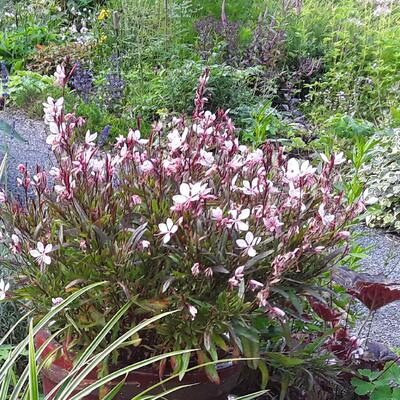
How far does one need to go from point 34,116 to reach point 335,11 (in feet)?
12.8

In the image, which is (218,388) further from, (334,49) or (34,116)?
(334,49)

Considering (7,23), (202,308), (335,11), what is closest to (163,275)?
(202,308)

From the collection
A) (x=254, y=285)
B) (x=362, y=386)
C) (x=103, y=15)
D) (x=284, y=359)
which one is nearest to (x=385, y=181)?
(x=362, y=386)

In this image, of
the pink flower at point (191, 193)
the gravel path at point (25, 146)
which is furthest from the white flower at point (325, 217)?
the gravel path at point (25, 146)

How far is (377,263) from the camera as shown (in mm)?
4371

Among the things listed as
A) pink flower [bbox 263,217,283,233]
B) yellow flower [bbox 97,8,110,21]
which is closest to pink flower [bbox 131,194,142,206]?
pink flower [bbox 263,217,283,233]

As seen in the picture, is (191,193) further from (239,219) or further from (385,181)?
(385,181)

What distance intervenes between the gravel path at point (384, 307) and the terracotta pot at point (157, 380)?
→ 79cm

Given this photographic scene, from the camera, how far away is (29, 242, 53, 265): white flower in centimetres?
190

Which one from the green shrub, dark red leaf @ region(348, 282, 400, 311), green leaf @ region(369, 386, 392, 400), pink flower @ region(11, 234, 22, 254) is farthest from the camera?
the green shrub

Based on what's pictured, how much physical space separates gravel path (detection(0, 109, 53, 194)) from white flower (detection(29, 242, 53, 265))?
2.36 m

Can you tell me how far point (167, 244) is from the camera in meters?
2.00

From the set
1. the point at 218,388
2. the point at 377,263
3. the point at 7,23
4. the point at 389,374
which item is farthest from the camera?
the point at 7,23

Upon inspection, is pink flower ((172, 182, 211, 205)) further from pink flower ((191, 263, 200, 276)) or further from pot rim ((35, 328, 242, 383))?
pot rim ((35, 328, 242, 383))
